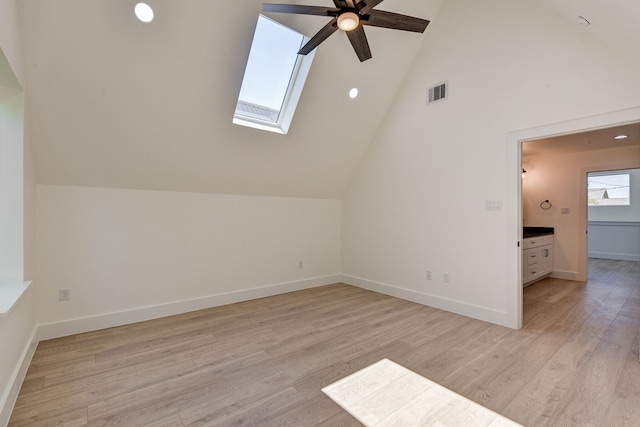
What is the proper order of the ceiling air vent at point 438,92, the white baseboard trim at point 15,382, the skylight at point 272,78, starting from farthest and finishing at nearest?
1. the ceiling air vent at point 438,92
2. the skylight at point 272,78
3. the white baseboard trim at point 15,382

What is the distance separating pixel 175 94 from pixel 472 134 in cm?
329

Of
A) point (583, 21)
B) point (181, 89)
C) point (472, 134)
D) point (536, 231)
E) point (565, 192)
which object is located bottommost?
point (536, 231)

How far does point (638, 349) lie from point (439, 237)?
1972 millimetres

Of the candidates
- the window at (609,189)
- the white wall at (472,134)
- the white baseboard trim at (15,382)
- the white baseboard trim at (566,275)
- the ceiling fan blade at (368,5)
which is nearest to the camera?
the white baseboard trim at (15,382)

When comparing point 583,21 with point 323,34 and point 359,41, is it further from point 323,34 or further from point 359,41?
point 323,34

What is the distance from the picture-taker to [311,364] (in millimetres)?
2412

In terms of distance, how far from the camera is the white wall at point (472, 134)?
2809mm

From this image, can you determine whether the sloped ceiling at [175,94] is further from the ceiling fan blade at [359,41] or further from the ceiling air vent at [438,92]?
the ceiling fan blade at [359,41]

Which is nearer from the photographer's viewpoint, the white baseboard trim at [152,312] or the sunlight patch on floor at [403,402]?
the sunlight patch on floor at [403,402]

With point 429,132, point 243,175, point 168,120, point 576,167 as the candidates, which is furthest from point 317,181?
point 576,167

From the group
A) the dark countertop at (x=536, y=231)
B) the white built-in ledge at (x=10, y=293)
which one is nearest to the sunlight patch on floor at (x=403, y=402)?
the white built-in ledge at (x=10, y=293)

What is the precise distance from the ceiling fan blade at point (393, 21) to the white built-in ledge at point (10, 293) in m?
2.89

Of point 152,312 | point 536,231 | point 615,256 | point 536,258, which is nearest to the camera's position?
point 152,312

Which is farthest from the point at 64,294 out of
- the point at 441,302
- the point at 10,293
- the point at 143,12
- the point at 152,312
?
the point at 441,302
